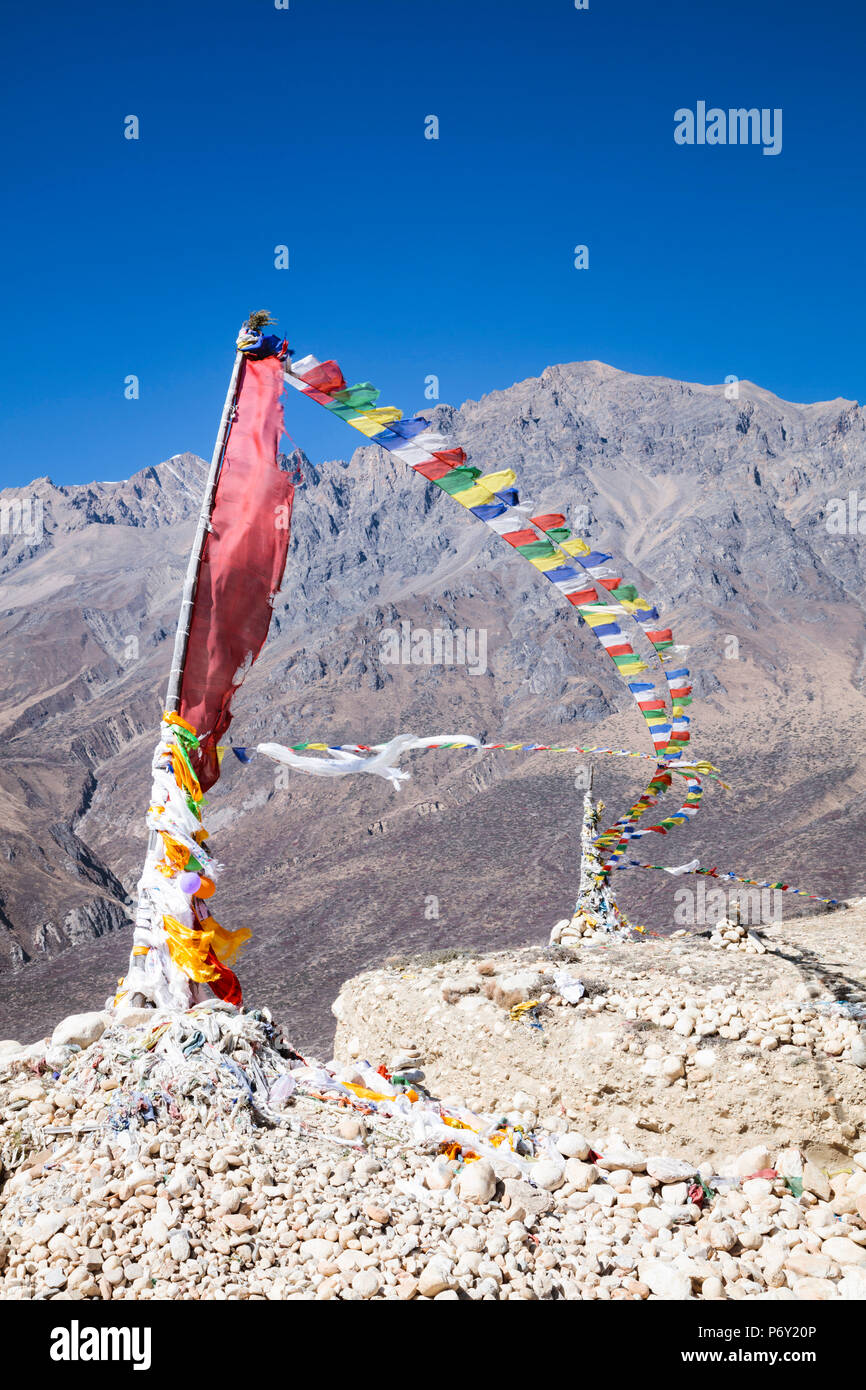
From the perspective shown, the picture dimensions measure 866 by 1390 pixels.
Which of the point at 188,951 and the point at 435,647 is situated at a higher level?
the point at 435,647

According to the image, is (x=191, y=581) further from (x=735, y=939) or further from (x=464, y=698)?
(x=464, y=698)

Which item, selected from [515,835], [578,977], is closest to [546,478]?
[515,835]

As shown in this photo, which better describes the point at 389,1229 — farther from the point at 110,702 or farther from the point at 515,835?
the point at 110,702

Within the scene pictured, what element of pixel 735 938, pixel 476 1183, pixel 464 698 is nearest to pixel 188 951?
pixel 476 1183

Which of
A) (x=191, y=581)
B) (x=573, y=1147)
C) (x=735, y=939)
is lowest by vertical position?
(x=573, y=1147)

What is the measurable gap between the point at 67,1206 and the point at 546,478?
14292 cm

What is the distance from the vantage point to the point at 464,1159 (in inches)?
238

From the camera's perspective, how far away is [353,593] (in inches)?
4818

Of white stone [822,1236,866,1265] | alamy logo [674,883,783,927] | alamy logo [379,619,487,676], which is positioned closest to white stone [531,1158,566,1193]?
white stone [822,1236,866,1265]

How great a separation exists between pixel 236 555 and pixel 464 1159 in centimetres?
465

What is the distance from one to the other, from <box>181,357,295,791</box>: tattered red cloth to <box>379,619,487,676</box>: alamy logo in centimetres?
7822

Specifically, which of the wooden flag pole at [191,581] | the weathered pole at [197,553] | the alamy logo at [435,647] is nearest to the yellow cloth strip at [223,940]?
the wooden flag pole at [191,581]

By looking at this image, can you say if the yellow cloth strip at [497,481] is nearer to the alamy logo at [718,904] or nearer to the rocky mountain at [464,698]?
→ the alamy logo at [718,904]
